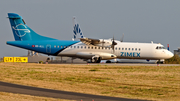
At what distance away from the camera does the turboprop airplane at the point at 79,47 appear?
43188mm

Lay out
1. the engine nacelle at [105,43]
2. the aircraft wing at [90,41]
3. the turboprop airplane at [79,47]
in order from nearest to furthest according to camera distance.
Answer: the aircraft wing at [90,41]
the turboprop airplane at [79,47]
the engine nacelle at [105,43]

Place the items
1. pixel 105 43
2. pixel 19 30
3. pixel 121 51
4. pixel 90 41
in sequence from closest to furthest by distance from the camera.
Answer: pixel 121 51
pixel 90 41
pixel 105 43
pixel 19 30

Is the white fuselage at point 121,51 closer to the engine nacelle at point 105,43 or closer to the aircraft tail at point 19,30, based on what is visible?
the engine nacelle at point 105,43

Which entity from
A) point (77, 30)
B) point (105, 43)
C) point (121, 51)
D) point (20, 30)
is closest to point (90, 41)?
point (105, 43)

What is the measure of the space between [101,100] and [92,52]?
30.7 metres

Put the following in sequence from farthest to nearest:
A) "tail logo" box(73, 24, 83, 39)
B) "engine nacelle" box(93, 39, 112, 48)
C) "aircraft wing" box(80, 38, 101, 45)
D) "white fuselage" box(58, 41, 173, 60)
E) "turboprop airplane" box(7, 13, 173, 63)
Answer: "tail logo" box(73, 24, 83, 39)
"engine nacelle" box(93, 39, 112, 48)
"white fuselage" box(58, 41, 173, 60)
"turboprop airplane" box(7, 13, 173, 63)
"aircraft wing" box(80, 38, 101, 45)

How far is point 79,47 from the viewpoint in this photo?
144ft

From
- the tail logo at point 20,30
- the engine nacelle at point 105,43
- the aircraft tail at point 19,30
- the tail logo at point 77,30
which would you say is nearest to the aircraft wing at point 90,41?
the engine nacelle at point 105,43

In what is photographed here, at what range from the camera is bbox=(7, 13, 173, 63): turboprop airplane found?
43188mm

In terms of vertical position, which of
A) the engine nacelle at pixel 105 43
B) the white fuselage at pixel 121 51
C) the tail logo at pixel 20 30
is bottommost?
the white fuselage at pixel 121 51

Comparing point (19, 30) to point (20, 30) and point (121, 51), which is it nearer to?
point (20, 30)

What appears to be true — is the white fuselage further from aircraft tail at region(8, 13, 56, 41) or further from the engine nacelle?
aircraft tail at region(8, 13, 56, 41)

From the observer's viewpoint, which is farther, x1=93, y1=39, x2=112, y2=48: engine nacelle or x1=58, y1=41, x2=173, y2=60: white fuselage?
x1=93, y1=39, x2=112, y2=48: engine nacelle

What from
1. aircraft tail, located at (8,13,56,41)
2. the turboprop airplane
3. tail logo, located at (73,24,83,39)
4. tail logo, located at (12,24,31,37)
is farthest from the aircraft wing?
tail logo, located at (73,24,83,39)
